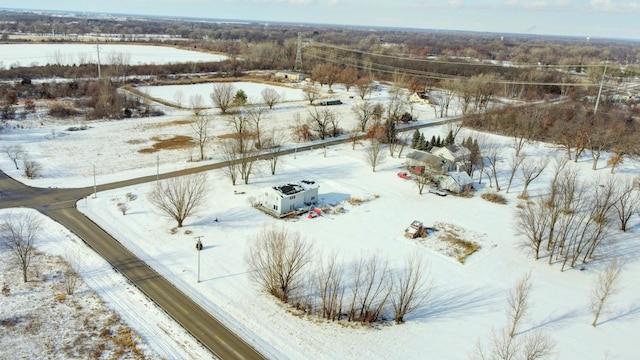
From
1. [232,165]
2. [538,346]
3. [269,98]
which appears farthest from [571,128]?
[538,346]

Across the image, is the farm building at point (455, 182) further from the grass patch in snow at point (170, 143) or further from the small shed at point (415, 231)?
the grass patch in snow at point (170, 143)

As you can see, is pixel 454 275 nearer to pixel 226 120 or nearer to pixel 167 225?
pixel 167 225

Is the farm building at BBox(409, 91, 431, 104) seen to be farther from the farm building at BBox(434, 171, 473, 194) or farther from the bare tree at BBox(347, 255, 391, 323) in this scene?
the bare tree at BBox(347, 255, 391, 323)

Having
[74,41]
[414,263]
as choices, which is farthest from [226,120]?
Result: [74,41]

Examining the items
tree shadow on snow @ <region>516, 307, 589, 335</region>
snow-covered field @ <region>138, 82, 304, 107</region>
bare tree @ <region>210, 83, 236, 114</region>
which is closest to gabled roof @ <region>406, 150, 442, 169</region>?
tree shadow on snow @ <region>516, 307, 589, 335</region>

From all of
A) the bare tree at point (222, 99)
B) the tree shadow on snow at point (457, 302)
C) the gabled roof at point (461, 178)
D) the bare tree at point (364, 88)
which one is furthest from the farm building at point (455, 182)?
the bare tree at point (364, 88)

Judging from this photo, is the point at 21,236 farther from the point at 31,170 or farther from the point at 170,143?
the point at 170,143
